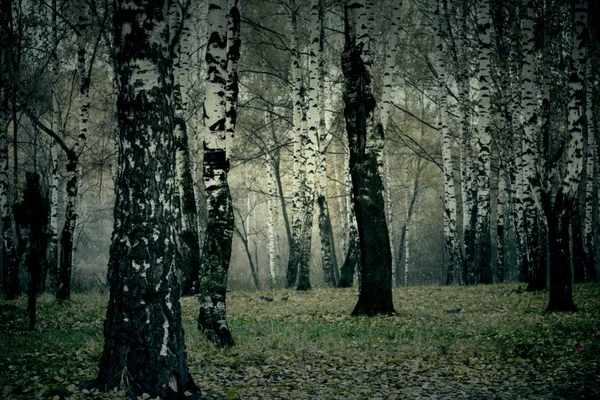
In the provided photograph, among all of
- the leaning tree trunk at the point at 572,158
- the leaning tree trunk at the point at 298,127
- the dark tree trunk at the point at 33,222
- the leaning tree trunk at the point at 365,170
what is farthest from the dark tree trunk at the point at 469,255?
the dark tree trunk at the point at 33,222

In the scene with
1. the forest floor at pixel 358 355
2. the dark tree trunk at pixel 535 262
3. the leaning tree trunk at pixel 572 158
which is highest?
the leaning tree trunk at pixel 572 158

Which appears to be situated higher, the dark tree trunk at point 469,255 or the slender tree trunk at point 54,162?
the slender tree trunk at point 54,162

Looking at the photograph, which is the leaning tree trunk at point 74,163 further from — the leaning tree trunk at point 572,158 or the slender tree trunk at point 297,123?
the leaning tree trunk at point 572,158

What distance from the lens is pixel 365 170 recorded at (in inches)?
403

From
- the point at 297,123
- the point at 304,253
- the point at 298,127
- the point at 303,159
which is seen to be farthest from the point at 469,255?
the point at 297,123

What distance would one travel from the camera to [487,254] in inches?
714

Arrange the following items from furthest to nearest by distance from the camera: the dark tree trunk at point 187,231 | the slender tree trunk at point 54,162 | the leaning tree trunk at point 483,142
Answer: the slender tree trunk at point 54,162
the leaning tree trunk at point 483,142
the dark tree trunk at point 187,231

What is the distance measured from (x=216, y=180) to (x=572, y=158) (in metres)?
7.05

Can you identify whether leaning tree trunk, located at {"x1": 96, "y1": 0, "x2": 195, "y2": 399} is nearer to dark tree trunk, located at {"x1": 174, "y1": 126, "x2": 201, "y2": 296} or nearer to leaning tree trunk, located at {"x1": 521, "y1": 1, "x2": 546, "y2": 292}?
dark tree trunk, located at {"x1": 174, "y1": 126, "x2": 201, "y2": 296}

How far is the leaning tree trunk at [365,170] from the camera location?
1009 cm

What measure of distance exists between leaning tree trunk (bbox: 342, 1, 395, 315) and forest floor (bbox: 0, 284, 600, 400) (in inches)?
26.4

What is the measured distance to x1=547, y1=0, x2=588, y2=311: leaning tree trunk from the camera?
9.73m

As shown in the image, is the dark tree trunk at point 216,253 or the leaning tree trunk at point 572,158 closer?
the dark tree trunk at point 216,253

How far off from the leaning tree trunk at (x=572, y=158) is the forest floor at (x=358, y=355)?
1.18 m
